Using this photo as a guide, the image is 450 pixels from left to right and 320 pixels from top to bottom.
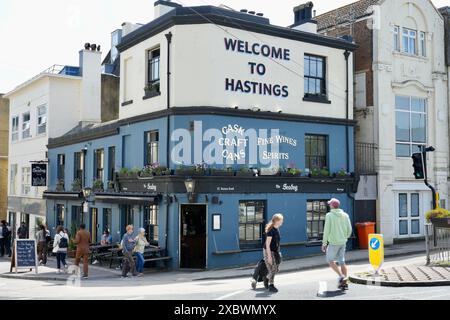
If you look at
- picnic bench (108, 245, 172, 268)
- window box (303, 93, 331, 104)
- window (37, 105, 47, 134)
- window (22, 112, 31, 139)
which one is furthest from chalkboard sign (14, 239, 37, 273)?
window (22, 112, 31, 139)

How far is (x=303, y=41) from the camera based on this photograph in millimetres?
20859

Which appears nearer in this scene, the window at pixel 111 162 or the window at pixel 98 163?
the window at pixel 111 162

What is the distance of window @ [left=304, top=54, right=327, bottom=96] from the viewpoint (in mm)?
21156

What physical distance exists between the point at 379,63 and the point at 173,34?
9.32 meters

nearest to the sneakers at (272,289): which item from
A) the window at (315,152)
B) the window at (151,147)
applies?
the window at (151,147)

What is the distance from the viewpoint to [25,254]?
18.7 meters

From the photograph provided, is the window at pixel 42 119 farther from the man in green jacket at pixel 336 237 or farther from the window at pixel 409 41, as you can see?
the man in green jacket at pixel 336 237

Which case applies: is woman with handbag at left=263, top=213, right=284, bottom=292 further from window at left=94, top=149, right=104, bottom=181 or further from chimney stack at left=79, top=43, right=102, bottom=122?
chimney stack at left=79, top=43, right=102, bottom=122

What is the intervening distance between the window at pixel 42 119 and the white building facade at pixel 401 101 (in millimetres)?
16468

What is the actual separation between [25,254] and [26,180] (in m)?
15.8

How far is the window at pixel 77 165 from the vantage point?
86.0 feet
